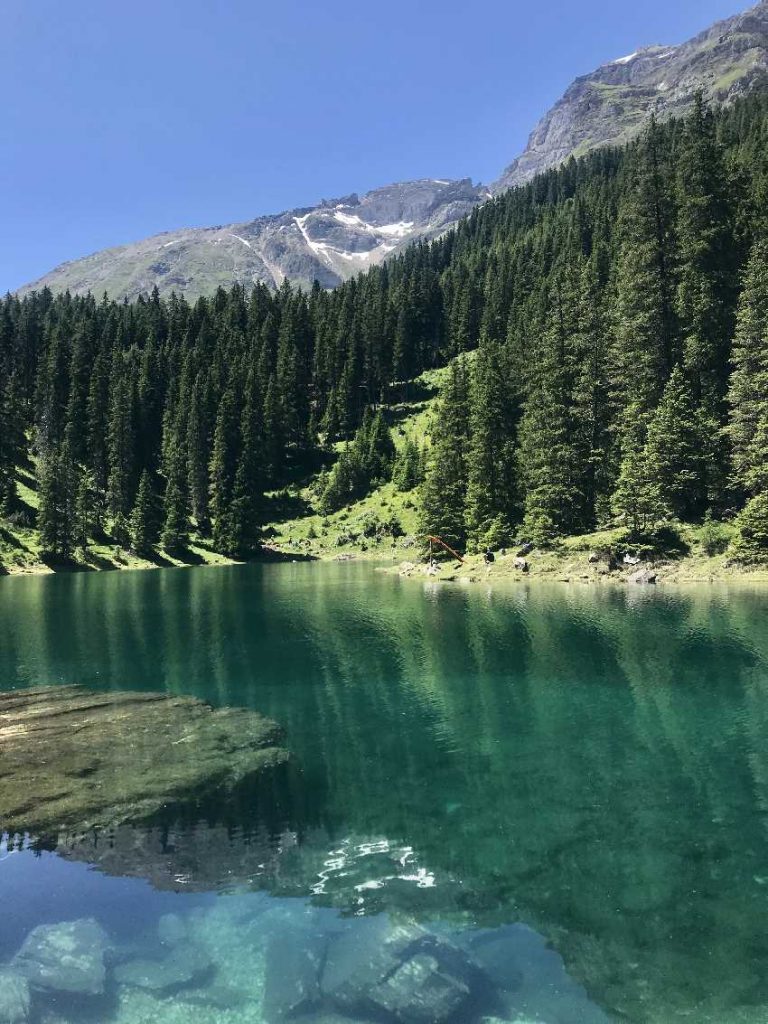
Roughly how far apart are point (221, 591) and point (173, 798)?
5021 centimetres

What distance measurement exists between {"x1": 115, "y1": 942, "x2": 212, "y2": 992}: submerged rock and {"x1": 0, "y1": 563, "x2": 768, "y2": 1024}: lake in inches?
1.6

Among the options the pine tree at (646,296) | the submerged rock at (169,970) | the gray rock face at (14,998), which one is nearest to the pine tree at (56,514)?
the pine tree at (646,296)

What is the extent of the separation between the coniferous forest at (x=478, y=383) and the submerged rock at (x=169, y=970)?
173ft

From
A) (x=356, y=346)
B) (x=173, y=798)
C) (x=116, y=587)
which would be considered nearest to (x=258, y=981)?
(x=173, y=798)

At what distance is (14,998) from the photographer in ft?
32.1

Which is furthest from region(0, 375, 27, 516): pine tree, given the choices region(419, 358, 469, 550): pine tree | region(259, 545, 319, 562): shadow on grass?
region(419, 358, 469, 550): pine tree

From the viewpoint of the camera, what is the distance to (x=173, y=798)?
16609mm

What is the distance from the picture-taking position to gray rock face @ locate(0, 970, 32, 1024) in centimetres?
940

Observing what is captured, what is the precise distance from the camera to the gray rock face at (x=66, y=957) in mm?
10156

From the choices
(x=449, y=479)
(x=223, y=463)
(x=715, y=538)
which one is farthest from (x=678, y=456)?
(x=223, y=463)

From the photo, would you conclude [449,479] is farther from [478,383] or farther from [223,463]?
[223,463]

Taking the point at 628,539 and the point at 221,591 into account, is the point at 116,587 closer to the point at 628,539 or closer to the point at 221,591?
the point at 221,591

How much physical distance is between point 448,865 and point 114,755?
11515 millimetres

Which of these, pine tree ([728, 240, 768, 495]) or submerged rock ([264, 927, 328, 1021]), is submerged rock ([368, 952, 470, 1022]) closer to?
submerged rock ([264, 927, 328, 1021])
